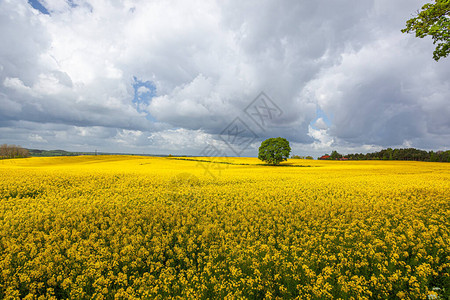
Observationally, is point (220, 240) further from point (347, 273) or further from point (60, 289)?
point (60, 289)

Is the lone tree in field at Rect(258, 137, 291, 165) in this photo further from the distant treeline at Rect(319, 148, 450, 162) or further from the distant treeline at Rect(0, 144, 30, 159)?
the distant treeline at Rect(0, 144, 30, 159)

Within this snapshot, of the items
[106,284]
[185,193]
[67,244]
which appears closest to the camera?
[106,284]

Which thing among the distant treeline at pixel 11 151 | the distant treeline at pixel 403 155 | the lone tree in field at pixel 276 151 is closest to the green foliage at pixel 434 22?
the lone tree in field at pixel 276 151

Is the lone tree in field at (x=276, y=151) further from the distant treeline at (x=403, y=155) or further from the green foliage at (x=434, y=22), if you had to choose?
the distant treeline at (x=403, y=155)

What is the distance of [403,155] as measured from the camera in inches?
3723

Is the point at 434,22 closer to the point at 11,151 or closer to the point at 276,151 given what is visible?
the point at 276,151

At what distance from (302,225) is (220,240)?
3.49 meters

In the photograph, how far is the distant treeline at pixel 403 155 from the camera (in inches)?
3264

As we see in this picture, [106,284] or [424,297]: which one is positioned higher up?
[424,297]

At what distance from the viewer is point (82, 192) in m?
13.6

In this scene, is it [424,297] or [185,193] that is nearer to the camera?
[424,297]

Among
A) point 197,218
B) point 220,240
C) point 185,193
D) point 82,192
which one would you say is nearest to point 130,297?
point 220,240

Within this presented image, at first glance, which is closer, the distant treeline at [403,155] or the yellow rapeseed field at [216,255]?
the yellow rapeseed field at [216,255]

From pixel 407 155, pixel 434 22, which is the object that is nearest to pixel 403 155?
pixel 407 155
